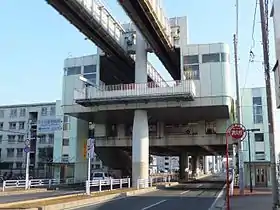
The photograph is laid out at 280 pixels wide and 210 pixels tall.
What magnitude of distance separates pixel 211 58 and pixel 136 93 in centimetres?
901

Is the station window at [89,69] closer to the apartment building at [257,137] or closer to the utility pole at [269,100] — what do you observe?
the apartment building at [257,137]

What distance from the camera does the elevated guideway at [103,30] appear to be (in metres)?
30.4

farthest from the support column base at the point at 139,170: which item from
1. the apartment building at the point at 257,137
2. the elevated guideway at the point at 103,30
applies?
the elevated guideway at the point at 103,30

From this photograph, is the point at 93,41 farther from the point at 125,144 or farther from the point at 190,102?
the point at 125,144

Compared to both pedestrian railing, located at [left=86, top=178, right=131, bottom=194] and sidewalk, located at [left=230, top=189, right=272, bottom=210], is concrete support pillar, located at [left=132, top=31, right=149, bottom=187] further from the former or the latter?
sidewalk, located at [left=230, top=189, right=272, bottom=210]

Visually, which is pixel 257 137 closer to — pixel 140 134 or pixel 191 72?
pixel 191 72

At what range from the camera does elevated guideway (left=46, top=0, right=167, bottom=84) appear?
3036cm

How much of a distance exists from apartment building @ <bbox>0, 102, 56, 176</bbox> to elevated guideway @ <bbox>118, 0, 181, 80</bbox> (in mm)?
55057

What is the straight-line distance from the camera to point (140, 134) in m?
42.9

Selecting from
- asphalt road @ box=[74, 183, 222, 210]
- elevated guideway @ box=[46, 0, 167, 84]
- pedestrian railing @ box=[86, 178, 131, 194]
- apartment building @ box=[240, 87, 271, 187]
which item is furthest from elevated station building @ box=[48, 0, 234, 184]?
asphalt road @ box=[74, 183, 222, 210]

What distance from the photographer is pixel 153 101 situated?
41812 millimetres

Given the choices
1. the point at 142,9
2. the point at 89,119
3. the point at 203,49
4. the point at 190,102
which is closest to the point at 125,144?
the point at 89,119

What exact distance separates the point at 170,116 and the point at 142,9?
20.5 metres

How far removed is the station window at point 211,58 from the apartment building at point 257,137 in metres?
7.18
